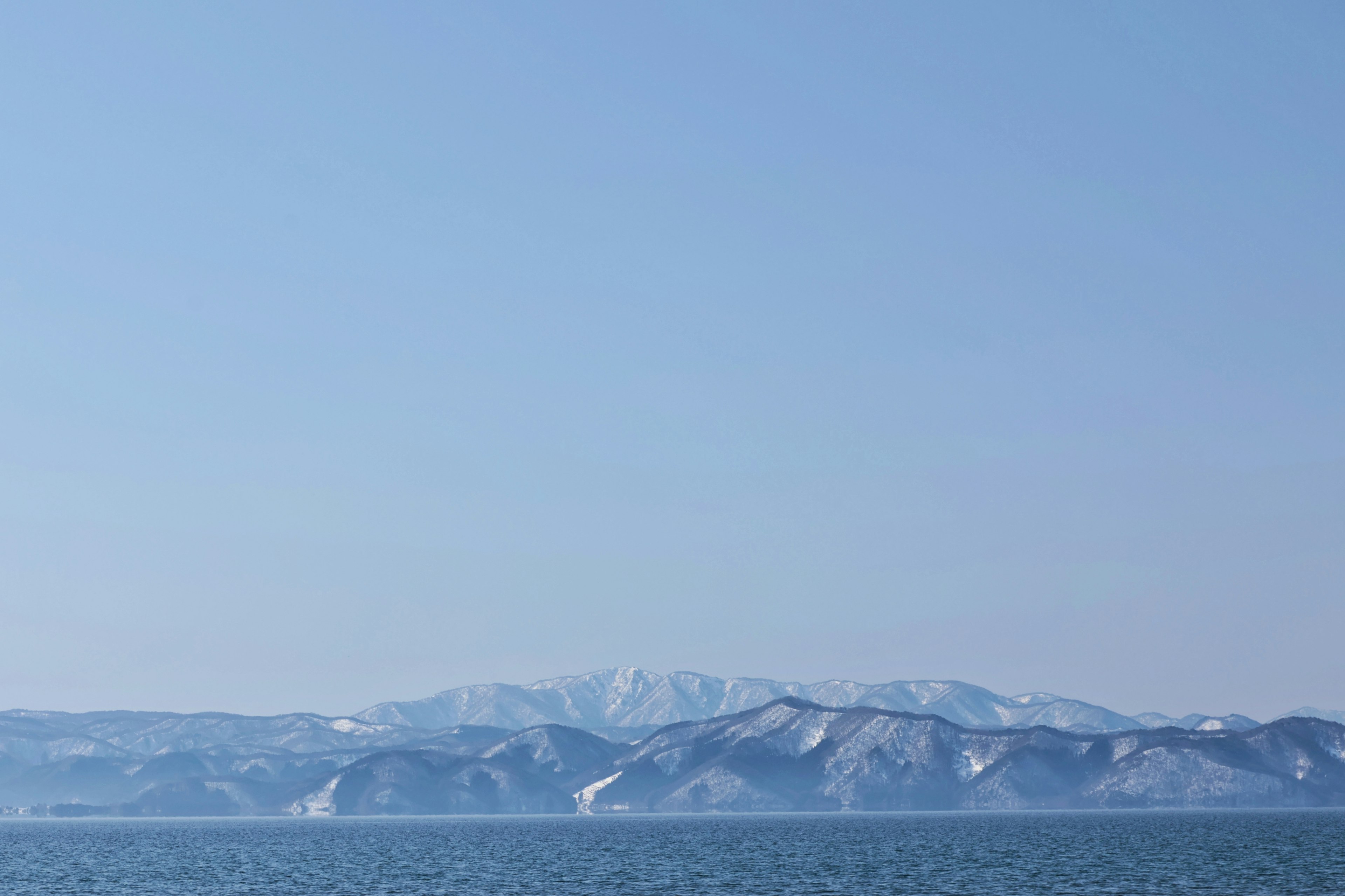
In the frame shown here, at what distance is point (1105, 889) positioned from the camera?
143 m

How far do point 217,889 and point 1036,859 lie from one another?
108m

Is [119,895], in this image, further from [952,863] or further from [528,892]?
[952,863]

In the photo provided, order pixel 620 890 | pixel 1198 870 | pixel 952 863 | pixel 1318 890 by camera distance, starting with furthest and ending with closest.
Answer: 1. pixel 952 863
2. pixel 1198 870
3. pixel 620 890
4. pixel 1318 890

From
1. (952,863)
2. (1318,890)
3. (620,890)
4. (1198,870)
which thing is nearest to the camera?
(1318,890)

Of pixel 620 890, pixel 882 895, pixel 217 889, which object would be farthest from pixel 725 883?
pixel 217 889

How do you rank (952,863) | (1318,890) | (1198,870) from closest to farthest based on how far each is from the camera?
(1318,890) → (1198,870) → (952,863)

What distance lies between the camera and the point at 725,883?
15900cm

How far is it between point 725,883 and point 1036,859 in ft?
199

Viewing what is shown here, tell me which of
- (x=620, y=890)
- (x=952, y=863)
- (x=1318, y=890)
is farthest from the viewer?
(x=952, y=863)

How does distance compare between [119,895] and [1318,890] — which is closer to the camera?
[1318,890]

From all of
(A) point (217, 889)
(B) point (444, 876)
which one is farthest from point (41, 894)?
(B) point (444, 876)

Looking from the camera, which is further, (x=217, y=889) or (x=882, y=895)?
(x=217, y=889)

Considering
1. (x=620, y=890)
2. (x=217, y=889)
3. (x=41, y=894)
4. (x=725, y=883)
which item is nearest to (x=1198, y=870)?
(x=725, y=883)

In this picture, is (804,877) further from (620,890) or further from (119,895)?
(119,895)
